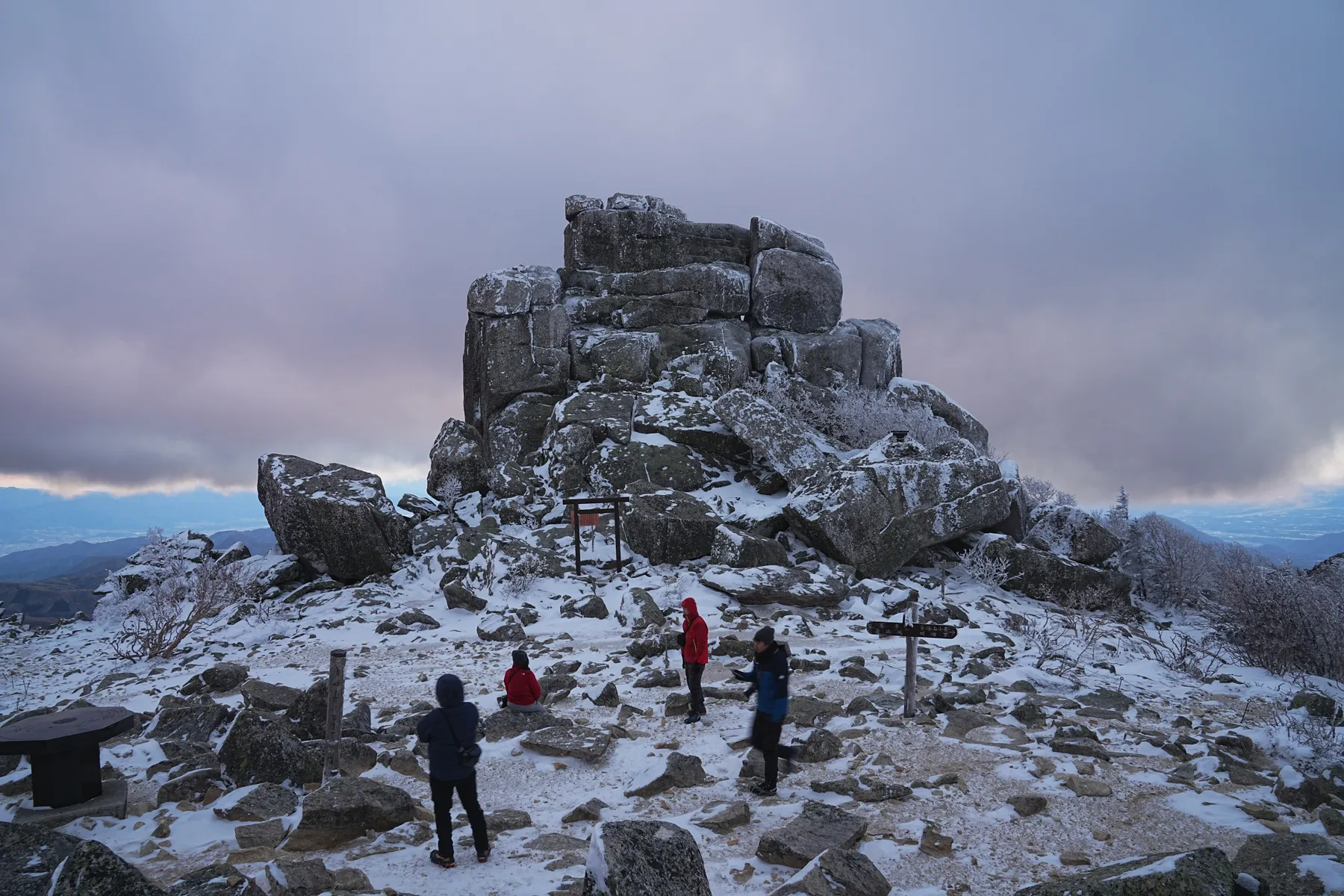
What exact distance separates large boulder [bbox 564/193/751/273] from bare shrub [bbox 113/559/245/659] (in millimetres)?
24110

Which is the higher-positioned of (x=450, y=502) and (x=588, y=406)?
(x=588, y=406)

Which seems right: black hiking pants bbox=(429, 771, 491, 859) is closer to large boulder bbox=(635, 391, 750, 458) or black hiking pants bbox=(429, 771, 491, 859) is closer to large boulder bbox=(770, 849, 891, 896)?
large boulder bbox=(770, 849, 891, 896)

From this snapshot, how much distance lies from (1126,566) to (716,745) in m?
21.7

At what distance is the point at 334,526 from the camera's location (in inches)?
832

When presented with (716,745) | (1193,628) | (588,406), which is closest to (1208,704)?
(716,745)

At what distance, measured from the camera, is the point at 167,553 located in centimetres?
2517

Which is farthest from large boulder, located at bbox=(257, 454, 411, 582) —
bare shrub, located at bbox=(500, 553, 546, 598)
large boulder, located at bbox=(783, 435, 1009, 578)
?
large boulder, located at bbox=(783, 435, 1009, 578)

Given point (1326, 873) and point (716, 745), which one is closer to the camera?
point (1326, 873)

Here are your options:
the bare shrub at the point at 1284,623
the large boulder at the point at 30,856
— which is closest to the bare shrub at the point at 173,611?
the large boulder at the point at 30,856

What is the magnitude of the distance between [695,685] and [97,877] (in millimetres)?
6239

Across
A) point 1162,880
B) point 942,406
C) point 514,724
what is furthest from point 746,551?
point 942,406

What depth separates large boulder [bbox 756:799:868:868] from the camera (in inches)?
213

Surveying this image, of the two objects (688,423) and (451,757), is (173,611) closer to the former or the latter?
(451,757)

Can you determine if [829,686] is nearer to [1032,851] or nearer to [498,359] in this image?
[1032,851]
